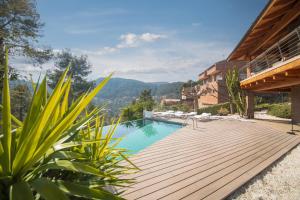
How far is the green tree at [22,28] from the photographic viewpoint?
12.1 m

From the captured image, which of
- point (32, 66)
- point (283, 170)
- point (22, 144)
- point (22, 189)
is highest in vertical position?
point (32, 66)

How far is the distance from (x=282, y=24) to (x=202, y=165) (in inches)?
420

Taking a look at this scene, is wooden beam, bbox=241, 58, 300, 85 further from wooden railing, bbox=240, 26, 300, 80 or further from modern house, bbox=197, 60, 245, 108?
modern house, bbox=197, 60, 245, 108

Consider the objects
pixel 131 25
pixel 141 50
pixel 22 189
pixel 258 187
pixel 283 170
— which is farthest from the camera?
pixel 141 50

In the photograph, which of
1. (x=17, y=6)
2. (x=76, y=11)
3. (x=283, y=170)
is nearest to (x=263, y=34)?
(x=283, y=170)

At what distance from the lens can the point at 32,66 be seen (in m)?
15.2

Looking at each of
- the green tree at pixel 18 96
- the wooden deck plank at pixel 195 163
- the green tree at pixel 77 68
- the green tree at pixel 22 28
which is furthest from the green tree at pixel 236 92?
the green tree at pixel 77 68

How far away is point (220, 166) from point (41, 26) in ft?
58.4

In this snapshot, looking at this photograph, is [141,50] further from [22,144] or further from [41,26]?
[22,144]

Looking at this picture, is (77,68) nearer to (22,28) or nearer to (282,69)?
(22,28)

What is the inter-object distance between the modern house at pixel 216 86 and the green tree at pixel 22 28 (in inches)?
776

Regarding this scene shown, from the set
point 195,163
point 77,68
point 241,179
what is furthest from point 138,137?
point 77,68

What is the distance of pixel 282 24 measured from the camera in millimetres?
10969

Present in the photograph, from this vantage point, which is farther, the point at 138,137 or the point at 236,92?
the point at 236,92
